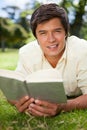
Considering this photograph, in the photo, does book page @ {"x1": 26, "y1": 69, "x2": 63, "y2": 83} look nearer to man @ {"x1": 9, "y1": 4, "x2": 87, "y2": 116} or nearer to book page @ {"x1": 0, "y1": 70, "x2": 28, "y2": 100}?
book page @ {"x1": 0, "y1": 70, "x2": 28, "y2": 100}

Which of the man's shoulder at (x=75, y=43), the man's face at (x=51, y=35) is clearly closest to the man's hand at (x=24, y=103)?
the man's face at (x=51, y=35)

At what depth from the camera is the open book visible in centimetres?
294

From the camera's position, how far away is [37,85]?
299 cm

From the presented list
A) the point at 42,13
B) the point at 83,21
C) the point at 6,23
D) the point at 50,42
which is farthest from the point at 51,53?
the point at 6,23

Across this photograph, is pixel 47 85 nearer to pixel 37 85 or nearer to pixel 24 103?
pixel 37 85

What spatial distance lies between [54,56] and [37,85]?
0.88m

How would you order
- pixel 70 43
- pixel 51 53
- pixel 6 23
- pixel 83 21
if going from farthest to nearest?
pixel 6 23, pixel 83 21, pixel 70 43, pixel 51 53

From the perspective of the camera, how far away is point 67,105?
3469mm

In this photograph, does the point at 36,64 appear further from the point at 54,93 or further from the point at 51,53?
the point at 54,93

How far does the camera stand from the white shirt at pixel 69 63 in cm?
373

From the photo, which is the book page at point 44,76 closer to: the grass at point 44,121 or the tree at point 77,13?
the grass at point 44,121

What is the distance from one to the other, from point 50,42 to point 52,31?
0.35ft

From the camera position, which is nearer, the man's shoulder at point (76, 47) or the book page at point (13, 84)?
the book page at point (13, 84)

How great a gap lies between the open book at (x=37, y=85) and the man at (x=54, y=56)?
0.08m
